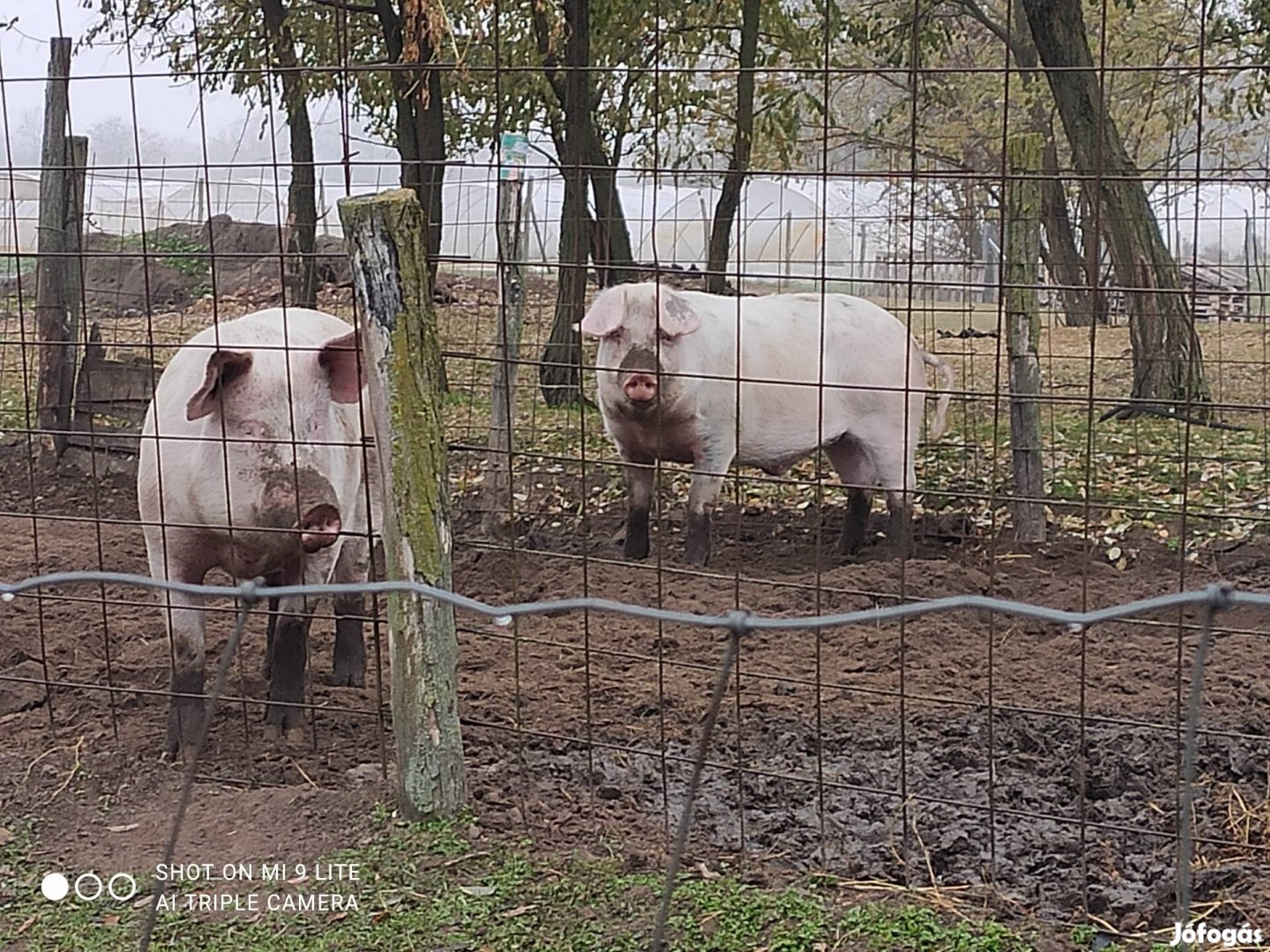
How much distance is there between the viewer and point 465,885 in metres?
3.77

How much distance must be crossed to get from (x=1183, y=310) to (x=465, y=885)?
16.6 ft

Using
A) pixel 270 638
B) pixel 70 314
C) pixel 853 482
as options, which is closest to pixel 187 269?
pixel 70 314

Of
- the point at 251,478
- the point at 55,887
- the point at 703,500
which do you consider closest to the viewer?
the point at 55,887

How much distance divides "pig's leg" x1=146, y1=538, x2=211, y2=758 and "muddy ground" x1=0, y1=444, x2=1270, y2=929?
11 cm

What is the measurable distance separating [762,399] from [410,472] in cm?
395

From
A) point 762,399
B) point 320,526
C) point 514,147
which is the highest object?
point 514,147

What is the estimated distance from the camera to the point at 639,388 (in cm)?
714

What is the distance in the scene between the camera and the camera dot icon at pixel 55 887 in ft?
12.7

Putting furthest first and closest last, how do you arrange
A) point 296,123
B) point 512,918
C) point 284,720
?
point 296,123
point 284,720
point 512,918

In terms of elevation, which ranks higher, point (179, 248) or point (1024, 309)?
point (179, 248)

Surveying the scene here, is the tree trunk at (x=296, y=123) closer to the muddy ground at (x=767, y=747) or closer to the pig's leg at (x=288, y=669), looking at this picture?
the muddy ground at (x=767, y=747)

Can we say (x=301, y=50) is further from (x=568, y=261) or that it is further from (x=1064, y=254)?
(x=1064, y=254)

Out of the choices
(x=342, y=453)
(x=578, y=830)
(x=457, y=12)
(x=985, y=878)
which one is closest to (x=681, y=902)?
(x=578, y=830)

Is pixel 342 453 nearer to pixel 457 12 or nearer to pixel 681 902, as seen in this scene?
pixel 681 902
